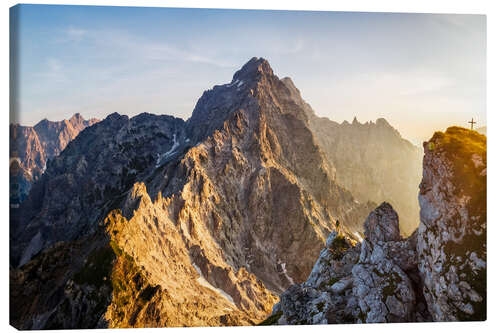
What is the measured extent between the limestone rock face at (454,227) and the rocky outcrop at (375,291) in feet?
3.56

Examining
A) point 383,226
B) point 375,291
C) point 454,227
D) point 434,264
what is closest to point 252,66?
point 383,226

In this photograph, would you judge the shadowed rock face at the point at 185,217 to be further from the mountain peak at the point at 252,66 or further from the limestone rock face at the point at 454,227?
the limestone rock face at the point at 454,227

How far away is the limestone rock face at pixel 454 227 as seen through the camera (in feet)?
60.3

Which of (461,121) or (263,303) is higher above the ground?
(461,121)

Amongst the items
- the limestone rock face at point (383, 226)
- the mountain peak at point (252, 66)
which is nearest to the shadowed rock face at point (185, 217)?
the mountain peak at point (252, 66)

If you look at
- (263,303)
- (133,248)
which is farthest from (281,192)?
(133,248)

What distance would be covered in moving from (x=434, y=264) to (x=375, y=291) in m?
3.62

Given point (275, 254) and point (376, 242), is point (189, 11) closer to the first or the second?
point (376, 242)

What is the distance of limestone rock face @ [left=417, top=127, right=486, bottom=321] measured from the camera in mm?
18391

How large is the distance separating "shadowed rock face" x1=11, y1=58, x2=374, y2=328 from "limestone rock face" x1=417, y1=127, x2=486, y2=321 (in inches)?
868

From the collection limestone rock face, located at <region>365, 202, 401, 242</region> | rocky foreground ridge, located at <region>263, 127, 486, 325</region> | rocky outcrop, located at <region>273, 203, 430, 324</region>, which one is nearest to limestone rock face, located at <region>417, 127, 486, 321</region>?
rocky foreground ridge, located at <region>263, 127, 486, 325</region>

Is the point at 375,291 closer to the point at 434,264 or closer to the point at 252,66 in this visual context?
the point at 434,264
